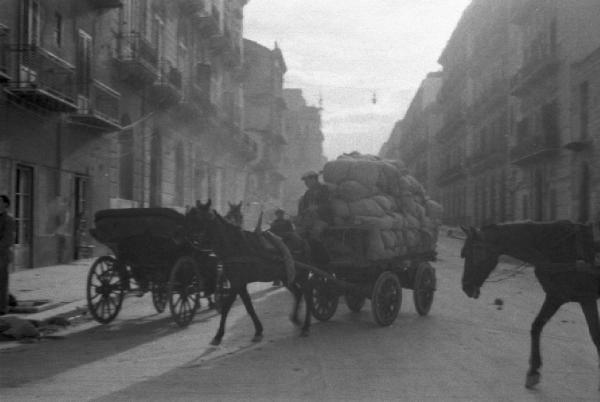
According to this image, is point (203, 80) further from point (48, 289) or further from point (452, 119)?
point (452, 119)

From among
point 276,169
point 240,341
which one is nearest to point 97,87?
point 240,341

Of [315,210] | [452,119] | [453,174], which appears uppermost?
[452,119]

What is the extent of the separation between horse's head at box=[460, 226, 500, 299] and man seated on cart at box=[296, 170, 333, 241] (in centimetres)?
294

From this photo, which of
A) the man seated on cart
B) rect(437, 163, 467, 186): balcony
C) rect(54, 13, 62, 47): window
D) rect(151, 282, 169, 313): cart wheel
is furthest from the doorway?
rect(437, 163, 467, 186): balcony

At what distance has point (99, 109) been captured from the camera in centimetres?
1708

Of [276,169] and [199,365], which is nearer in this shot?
[199,365]

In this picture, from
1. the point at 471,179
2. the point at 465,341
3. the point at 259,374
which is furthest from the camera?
the point at 471,179

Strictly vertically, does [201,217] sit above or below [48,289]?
above

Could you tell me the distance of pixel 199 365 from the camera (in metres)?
5.84

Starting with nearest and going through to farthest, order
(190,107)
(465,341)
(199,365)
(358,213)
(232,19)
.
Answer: (199,365), (465,341), (358,213), (190,107), (232,19)

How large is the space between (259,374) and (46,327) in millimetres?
3545

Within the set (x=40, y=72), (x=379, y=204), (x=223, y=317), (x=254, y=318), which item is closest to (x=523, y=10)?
(x=40, y=72)

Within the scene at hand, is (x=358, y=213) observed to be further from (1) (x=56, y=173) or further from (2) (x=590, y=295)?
(1) (x=56, y=173)

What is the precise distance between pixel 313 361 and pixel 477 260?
1683mm
